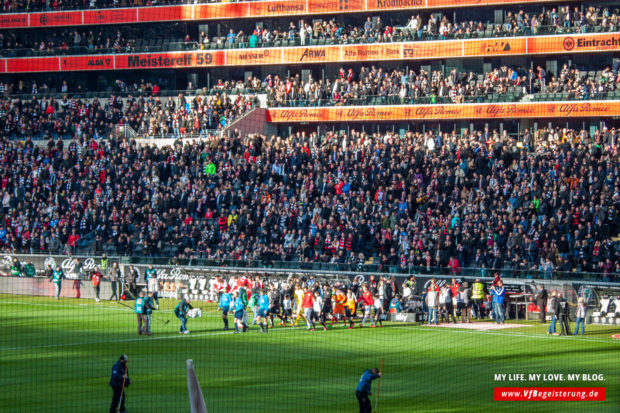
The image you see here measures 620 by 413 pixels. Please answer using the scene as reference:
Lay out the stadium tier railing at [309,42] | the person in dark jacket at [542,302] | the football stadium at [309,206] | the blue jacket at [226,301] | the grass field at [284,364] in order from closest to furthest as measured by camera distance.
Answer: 1. the grass field at [284,364]
2. the football stadium at [309,206]
3. the blue jacket at [226,301]
4. the person in dark jacket at [542,302]
5. the stadium tier railing at [309,42]

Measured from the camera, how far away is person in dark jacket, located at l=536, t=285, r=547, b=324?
32531 mm

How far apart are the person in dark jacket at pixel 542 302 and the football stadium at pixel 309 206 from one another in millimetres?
102

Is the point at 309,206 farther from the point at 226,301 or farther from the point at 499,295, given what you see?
the point at 499,295

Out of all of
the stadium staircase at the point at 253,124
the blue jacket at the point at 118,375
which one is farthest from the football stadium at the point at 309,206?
the stadium staircase at the point at 253,124

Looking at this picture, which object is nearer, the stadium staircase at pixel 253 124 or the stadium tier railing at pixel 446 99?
the stadium tier railing at pixel 446 99

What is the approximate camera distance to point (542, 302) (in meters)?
32.7

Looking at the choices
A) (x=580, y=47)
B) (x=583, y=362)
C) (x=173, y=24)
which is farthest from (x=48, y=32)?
(x=583, y=362)

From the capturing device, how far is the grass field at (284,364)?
20141mm

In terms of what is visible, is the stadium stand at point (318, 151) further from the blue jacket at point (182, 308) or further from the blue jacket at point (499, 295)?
the blue jacket at point (182, 308)

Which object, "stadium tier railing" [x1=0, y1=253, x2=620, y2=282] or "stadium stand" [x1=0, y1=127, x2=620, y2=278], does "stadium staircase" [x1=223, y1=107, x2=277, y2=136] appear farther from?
"stadium tier railing" [x1=0, y1=253, x2=620, y2=282]

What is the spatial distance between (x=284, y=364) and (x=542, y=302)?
11.7 metres

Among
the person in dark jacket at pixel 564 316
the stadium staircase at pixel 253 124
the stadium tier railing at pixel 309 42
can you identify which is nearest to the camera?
the person in dark jacket at pixel 564 316

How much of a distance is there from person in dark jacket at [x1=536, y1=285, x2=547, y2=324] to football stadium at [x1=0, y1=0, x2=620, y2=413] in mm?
102

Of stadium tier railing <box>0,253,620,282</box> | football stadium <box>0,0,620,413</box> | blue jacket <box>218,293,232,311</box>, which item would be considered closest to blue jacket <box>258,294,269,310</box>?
football stadium <box>0,0,620,413</box>
